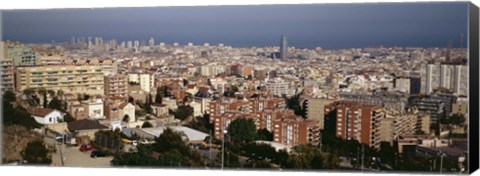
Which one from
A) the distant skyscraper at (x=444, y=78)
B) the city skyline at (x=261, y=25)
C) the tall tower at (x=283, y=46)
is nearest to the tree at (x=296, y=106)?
the tall tower at (x=283, y=46)

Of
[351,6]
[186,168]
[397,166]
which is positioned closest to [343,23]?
[351,6]

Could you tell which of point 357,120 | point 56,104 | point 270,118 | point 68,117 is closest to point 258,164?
point 270,118

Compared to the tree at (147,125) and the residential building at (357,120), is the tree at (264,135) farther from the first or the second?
the tree at (147,125)

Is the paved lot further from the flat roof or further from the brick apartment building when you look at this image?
the brick apartment building

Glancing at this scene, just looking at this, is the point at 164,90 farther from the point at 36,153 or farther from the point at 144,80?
the point at 36,153

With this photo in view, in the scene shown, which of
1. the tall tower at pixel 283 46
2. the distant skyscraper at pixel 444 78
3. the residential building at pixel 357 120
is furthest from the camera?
the tall tower at pixel 283 46

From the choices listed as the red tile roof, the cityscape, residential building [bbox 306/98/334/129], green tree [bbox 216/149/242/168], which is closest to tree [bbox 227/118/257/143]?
the cityscape

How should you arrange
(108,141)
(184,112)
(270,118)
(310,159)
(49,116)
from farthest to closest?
(49,116) < (108,141) < (184,112) < (270,118) < (310,159)
